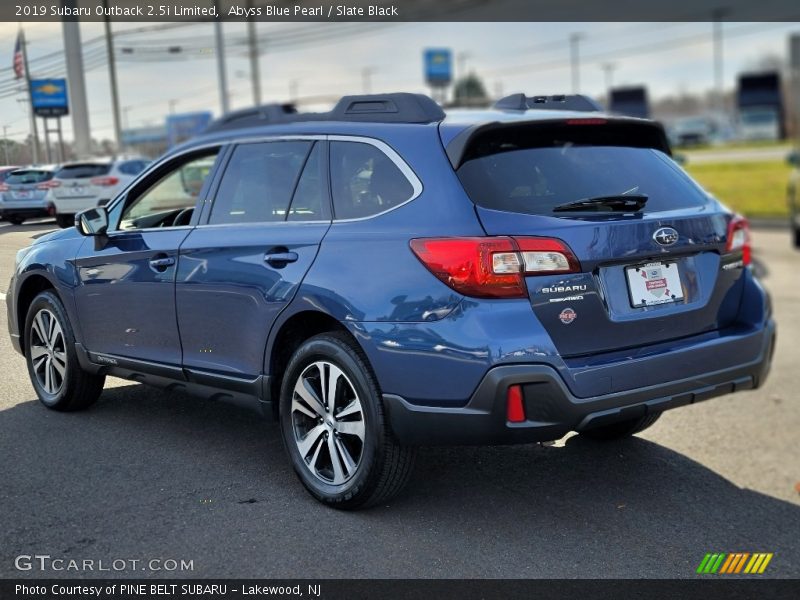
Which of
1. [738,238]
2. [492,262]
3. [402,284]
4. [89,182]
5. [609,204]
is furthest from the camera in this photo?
[89,182]

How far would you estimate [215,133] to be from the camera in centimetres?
448

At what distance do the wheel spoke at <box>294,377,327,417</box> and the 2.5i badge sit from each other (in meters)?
1.10

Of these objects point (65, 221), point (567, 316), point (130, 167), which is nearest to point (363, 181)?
point (567, 316)

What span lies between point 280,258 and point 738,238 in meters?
2.11

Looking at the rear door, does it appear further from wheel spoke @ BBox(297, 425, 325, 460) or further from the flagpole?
the flagpole

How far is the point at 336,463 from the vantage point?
3746 millimetres

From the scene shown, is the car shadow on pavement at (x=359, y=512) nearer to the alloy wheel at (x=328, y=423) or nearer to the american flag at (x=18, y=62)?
the alloy wheel at (x=328, y=423)

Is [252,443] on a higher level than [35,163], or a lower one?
lower

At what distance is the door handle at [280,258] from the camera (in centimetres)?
375

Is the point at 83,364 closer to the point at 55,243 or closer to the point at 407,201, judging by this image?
the point at 55,243

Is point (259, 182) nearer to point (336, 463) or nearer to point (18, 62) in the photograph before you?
point (18, 62)

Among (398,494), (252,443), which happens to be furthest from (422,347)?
(252,443)

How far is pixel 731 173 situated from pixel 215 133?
25940 millimetres

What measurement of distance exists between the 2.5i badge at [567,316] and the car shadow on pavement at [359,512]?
92 centimetres
